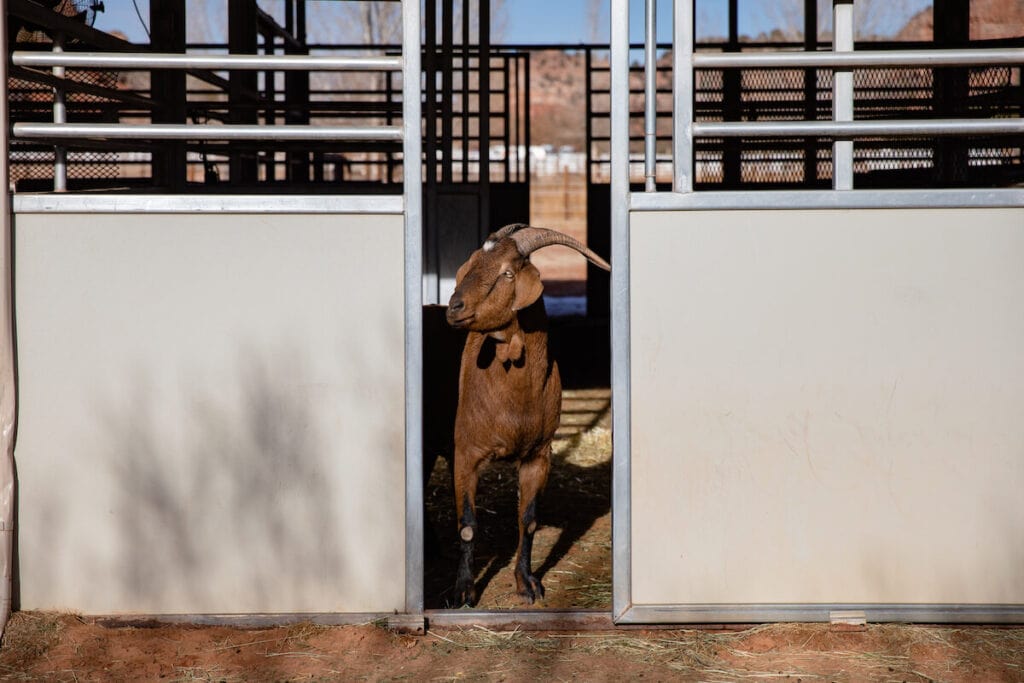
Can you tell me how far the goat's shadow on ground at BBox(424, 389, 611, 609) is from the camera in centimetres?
593

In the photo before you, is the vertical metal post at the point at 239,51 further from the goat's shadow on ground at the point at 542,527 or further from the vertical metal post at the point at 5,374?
the vertical metal post at the point at 5,374

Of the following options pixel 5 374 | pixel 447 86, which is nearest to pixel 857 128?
pixel 5 374

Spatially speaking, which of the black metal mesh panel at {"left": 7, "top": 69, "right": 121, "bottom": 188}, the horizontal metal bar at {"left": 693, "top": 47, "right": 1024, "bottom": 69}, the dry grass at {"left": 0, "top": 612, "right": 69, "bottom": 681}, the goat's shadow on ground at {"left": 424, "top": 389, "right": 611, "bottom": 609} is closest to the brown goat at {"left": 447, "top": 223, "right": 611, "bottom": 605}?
the goat's shadow on ground at {"left": 424, "top": 389, "right": 611, "bottom": 609}

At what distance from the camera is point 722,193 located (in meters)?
4.79

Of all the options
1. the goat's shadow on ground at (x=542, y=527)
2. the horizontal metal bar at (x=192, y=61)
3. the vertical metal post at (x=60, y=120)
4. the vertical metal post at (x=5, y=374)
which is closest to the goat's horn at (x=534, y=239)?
the horizontal metal bar at (x=192, y=61)

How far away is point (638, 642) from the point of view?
4.79 m

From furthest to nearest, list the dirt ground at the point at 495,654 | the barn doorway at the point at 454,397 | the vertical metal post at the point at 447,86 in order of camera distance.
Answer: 1. the vertical metal post at the point at 447,86
2. the barn doorway at the point at 454,397
3. the dirt ground at the point at 495,654

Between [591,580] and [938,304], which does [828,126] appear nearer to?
[938,304]

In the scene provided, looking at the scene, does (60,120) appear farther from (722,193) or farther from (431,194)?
(431,194)

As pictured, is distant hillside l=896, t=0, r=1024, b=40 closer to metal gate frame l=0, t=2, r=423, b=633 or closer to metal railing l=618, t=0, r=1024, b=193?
metal railing l=618, t=0, r=1024, b=193

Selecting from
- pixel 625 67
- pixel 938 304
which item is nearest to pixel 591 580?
pixel 938 304

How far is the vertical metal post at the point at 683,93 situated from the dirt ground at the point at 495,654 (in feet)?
6.19

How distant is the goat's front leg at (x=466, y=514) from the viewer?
557cm

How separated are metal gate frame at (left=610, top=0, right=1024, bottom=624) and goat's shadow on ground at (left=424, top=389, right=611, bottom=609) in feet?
3.11
